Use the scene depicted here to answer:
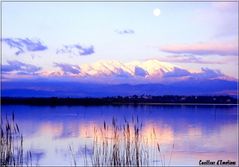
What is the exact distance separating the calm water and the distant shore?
0.16 ft

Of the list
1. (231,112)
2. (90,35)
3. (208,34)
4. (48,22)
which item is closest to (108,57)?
(90,35)

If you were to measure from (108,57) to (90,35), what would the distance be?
0.81ft

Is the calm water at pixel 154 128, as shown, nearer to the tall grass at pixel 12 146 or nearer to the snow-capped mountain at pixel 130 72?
the tall grass at pixel 12 146

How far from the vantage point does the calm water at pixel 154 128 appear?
354 centimetres

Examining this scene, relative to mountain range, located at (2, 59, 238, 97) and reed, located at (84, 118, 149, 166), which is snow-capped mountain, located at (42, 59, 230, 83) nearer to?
mountain range, located at (2, 59, 238, 97)

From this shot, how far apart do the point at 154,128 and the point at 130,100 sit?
394 millimetres

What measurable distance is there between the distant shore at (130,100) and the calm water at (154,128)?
0.16ft

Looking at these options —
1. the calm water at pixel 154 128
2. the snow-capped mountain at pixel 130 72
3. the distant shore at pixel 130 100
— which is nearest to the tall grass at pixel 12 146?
the calm water at pixel 154 128

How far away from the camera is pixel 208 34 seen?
3500 millimetres

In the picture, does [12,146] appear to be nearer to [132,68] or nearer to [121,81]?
[121,81]

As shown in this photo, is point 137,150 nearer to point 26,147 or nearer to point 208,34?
point 26,147

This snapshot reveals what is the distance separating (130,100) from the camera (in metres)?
3.52

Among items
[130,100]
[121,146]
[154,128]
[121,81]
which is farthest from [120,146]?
Answer: [121,81]

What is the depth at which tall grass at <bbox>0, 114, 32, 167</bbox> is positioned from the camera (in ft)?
12.0
